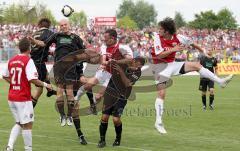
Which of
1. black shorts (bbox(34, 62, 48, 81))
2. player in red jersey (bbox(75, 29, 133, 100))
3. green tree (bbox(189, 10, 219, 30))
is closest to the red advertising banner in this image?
black shorts (bbox(34, 62, 48, 81))

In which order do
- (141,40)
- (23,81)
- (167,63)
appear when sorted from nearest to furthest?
(23,81), (167,63), (141,40)

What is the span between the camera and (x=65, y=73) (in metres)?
13.0

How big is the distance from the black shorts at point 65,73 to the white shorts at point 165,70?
189 cm

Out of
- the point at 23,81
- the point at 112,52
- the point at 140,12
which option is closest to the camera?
the point at 23,81

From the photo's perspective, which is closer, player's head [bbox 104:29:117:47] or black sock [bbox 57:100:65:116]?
player's head [bbox 104:29:117:47]

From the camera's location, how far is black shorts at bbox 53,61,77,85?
42.3 ft

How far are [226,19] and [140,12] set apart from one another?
59.0 meters

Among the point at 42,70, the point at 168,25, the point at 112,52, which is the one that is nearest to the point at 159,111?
the point at 168,25

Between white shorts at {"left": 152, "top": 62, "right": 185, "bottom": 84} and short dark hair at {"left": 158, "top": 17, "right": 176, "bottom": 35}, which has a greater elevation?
short dark hair at {"left": 158, "top": 17, "right": 176, "bottom": 35}

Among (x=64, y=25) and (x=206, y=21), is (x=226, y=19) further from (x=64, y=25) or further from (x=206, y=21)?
(x=64, y=25)

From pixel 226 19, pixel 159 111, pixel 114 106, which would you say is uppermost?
pixel 226 19

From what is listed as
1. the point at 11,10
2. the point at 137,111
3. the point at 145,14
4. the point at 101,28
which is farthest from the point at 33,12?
the point at 145,14

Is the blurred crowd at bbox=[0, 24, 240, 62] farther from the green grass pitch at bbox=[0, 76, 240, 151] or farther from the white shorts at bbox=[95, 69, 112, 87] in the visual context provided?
the white shorts at bbox=[95, 69, 112, 87]

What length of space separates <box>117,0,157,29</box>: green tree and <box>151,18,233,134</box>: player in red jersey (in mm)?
139586
